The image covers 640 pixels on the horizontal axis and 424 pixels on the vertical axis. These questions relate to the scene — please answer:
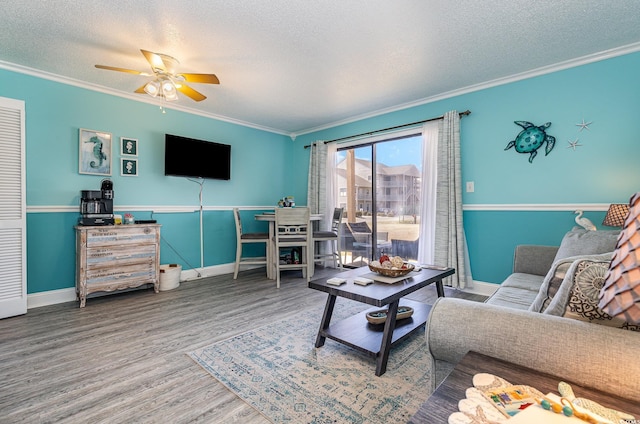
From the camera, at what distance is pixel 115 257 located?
313 cm

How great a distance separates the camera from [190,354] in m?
2.03

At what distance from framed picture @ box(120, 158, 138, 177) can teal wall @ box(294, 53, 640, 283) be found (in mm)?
3748

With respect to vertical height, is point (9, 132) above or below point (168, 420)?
above

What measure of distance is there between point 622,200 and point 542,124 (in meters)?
0.97

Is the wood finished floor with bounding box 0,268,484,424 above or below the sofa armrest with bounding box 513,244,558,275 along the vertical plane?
below

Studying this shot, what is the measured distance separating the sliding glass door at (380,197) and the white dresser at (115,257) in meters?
2.77

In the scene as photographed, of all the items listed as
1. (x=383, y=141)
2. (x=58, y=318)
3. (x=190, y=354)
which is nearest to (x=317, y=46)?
(x=383, y=141)

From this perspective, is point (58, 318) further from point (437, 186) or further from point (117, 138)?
point (437, 186)

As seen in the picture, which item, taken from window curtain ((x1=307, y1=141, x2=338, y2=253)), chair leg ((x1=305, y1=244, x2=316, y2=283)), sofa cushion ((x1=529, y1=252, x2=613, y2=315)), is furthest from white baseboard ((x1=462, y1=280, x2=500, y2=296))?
sofa cushion ((x1=529, y1=252, x2=613, y2=315))

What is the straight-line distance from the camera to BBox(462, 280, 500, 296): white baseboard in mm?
3271

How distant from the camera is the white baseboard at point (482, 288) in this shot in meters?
3.27

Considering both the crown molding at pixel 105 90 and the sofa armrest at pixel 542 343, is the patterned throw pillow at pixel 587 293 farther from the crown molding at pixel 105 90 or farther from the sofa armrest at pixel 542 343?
the crown molding at pixel 105 90

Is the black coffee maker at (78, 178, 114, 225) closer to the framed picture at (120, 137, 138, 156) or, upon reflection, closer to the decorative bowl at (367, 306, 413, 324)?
the framed picture at (120, 137, 138, 156)

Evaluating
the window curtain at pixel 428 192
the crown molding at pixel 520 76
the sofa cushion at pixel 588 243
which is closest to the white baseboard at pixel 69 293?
the window curtain at pixel 428 192
